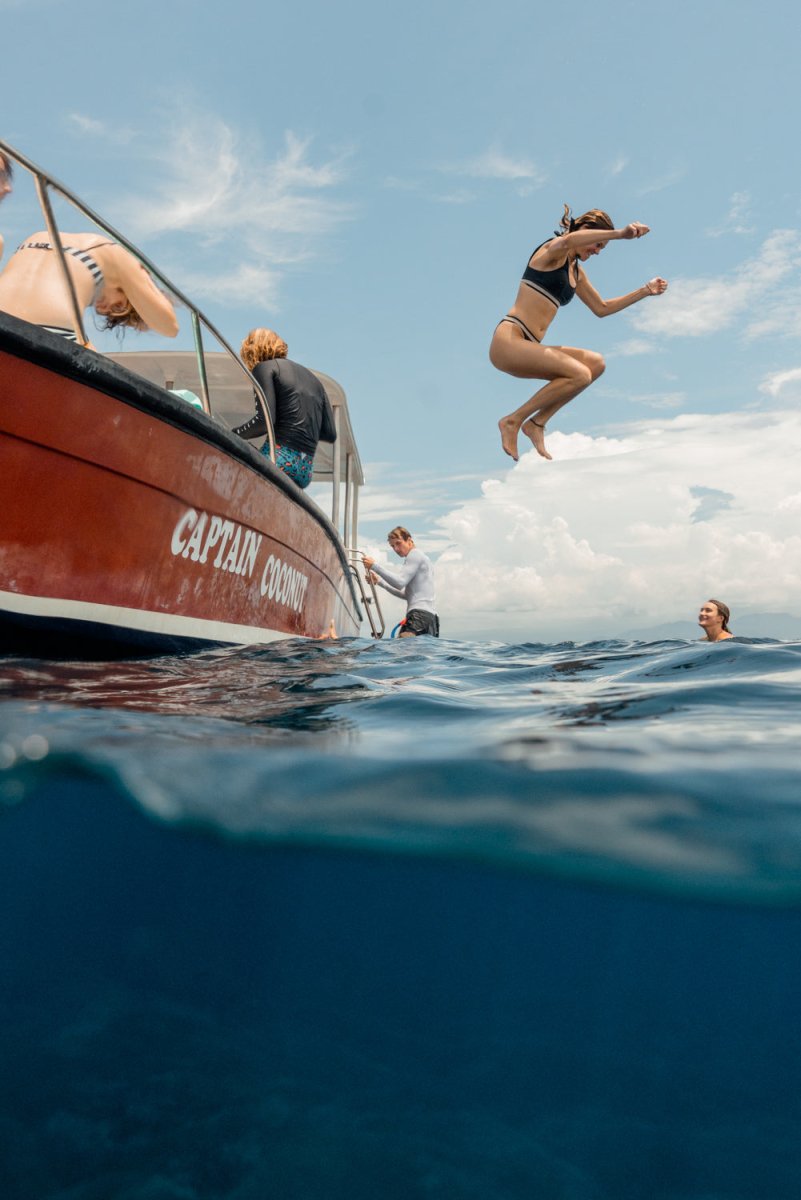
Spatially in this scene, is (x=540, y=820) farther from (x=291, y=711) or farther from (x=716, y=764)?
(x=291, y=711)

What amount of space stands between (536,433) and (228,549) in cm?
226

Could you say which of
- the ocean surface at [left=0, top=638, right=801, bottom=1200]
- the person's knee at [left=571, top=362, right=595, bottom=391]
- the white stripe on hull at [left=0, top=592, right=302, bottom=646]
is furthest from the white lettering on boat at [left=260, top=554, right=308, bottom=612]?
the ocean surface at [left=0, top=638, right=801, bottom=1200]

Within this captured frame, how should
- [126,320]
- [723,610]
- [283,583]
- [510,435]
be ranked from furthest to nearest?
[723,610] < [510,435] < [283,583] < [126,320]

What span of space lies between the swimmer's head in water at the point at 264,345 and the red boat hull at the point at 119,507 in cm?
102

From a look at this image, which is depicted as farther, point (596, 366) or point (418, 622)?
point (418, 622)

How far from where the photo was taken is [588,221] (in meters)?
4.66

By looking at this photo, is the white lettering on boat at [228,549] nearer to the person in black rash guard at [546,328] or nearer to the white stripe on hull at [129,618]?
the white stripe on hull at [129,618]

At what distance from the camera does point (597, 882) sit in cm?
125

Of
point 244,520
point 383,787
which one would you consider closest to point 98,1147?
point 383,787

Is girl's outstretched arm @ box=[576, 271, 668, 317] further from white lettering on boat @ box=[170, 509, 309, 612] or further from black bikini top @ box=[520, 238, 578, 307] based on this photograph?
white lettering on boat @ box=[170, 509, 309, 612]

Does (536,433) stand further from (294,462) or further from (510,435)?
(294,462)

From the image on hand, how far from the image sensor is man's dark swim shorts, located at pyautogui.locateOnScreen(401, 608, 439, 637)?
773 cm

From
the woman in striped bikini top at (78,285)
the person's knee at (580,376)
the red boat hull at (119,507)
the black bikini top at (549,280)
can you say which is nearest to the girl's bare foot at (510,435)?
the person's knee at (580,376)

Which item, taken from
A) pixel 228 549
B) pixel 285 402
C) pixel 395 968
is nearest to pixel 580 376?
pixel 285 402
